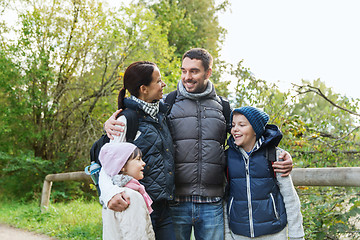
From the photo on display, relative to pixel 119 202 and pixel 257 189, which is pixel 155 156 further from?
pixel 257 189

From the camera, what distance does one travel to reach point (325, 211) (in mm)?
4309

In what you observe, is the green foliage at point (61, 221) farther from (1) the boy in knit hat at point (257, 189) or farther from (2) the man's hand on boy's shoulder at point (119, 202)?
(2) the man's hand on boy's shoulder at point (119, 202)

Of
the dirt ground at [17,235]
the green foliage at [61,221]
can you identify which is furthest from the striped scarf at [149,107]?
the dirt ground at [17,235]

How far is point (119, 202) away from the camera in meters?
2.14

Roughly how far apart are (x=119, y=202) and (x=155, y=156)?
0.47 meters

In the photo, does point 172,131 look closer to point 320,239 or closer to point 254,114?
point 254,114

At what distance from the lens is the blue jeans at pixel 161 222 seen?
8.23 feet

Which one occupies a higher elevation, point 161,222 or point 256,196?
point 256,196

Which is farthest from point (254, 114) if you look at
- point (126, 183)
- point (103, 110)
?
point (103, 110)

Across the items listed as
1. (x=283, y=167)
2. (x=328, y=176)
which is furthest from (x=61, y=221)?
(x=283, y=167)

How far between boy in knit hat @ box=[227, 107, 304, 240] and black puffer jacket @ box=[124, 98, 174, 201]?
0.49m

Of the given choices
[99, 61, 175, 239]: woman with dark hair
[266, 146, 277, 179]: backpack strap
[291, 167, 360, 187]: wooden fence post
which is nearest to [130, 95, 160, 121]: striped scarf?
[99, 61, 175, 239]: woman with dark hair

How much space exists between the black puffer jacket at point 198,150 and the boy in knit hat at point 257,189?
13 cm

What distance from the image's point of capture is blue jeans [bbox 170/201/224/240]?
2799mm
